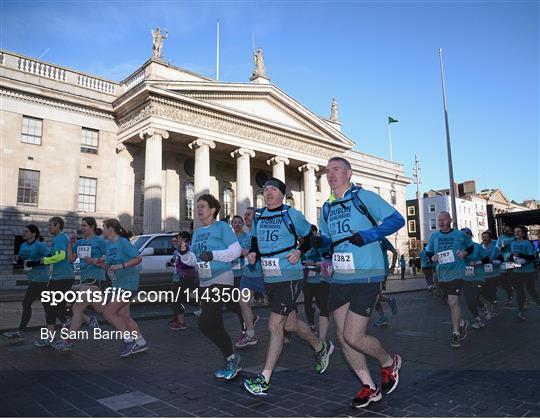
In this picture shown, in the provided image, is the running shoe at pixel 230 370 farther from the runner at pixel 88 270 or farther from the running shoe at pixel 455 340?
the running shoe at pixel 455 340

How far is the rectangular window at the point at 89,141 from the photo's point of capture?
26.5 m

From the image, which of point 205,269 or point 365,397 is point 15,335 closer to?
point 205,269

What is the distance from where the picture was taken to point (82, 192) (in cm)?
2608

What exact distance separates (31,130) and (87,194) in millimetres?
4793

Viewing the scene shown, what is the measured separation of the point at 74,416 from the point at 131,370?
1.65 metres

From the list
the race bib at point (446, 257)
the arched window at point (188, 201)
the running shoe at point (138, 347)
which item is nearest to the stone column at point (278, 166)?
the arched window at point (188, 201)

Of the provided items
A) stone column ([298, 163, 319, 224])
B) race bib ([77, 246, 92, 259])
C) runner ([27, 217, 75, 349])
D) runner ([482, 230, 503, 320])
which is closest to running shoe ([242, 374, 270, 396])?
race bib ([77, 246, 92, 259])

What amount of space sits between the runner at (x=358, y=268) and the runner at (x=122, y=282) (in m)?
3.35

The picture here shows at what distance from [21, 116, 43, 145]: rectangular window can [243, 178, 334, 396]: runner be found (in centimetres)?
2391

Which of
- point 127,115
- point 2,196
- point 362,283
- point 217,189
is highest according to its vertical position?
point 127,115

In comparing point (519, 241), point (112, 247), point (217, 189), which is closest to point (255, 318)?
point (112, 247)

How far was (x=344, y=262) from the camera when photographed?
13.0ft

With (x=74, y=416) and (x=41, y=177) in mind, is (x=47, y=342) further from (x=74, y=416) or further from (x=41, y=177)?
(x=41, y=177)

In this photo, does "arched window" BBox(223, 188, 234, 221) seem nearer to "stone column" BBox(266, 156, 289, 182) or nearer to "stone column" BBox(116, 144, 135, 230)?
"stone column" BBox(266, 156, 289, 182)
